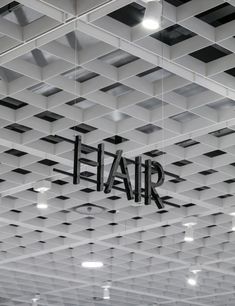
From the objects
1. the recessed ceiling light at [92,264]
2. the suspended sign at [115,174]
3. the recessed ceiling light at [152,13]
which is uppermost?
the recessed ceiling light at [92,264]

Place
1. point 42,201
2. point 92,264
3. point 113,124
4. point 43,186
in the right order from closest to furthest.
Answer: point 113,124, point 42,201, point 43,186, point 92,264

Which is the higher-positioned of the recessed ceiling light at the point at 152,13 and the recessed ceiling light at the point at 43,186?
the recessed ceiling light at the point at 43,186

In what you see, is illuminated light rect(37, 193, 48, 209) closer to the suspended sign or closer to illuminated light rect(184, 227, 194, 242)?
illuminated light rect(184, 227, 194, 242)

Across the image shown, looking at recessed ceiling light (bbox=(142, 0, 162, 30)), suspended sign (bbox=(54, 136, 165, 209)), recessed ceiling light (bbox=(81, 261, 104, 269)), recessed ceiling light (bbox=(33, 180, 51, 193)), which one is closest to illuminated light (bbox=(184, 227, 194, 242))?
recessed ceiling light (bbox=(33, 180, 51, 193))

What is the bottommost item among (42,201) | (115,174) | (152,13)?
(115,174)

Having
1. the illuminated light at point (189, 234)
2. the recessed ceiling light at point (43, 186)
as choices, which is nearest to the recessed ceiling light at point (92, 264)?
the illuminated light at point (189, 234)

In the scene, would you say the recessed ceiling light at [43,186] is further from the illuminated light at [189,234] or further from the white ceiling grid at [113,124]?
the illuminated light at [189,234]

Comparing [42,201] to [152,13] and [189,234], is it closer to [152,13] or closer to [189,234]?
[189,234]

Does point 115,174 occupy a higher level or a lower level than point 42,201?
lower

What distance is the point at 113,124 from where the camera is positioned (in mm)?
8141

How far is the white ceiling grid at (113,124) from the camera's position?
20.4 feet

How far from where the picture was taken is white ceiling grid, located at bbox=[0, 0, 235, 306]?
6.23 metres

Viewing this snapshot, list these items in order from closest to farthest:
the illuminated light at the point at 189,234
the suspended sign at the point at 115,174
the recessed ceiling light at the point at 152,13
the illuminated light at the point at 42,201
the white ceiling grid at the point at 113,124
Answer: the recessed ceiling light at the point at 152,13 < the suspended sign at the point at 115,174 < the white ceiling grid at the point at 113,124 < the illuminated light at the point at 42,201 < the illuminated light at the point at 189,234

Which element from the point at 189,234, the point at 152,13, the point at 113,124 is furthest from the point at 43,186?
the point at 152,13
